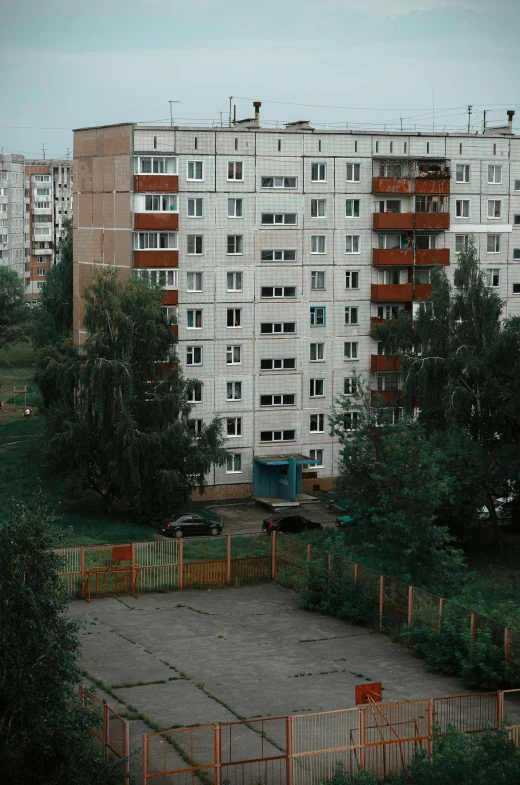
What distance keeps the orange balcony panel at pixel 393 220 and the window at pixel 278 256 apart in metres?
4.40

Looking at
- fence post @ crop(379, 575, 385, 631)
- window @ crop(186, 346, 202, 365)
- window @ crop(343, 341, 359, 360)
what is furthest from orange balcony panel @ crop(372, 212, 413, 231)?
fence post @ crop(379, 575, 385, 631)

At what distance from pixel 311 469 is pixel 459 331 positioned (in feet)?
42.5

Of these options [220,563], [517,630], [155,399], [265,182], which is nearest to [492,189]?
[265,182]

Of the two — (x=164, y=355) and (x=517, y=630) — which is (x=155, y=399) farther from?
(x=517, y=630)

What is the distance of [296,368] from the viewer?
2151 inches

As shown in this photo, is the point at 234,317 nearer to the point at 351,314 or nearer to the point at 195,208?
the point at 195,208

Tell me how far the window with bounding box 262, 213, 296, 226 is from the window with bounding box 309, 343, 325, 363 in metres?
6.03

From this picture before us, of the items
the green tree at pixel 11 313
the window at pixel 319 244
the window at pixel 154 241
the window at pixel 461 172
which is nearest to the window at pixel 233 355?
the window at pixel 154 241

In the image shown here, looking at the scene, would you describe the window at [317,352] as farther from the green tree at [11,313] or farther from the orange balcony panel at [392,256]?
the green tree at [11,313]

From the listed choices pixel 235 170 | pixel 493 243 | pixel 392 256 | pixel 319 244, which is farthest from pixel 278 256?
pixel 493 243

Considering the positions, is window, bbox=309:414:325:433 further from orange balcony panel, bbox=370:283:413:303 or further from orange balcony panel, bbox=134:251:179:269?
orange balcony panel, bbox=134:251:179:269

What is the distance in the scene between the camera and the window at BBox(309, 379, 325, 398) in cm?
5503

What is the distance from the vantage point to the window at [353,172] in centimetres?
5428

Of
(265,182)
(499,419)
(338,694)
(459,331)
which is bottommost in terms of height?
(338,694)
